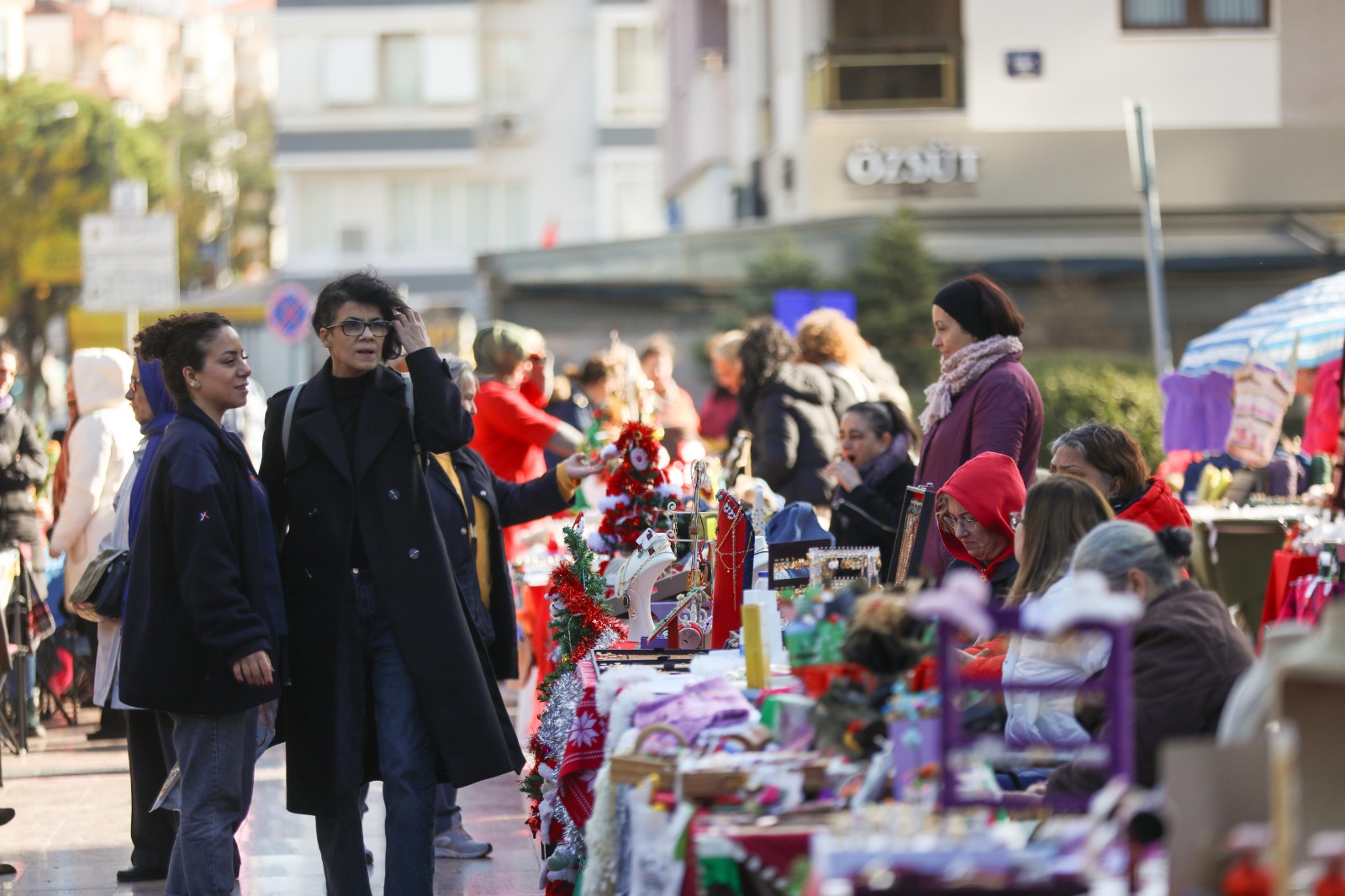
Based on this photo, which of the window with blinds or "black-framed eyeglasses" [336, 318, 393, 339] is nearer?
"black-framed eyeglasses" [336, 318, 393, 339]

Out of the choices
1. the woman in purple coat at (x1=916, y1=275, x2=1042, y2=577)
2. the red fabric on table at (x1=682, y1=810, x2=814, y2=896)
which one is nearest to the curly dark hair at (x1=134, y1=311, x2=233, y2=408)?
the woman in purple coat at (x1=916, y1=275, x2=1042, y2=577)

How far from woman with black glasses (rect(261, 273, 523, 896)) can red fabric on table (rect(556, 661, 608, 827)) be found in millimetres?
249

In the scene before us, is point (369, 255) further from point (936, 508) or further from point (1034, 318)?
point (936, 508)

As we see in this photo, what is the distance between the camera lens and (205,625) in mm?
4836

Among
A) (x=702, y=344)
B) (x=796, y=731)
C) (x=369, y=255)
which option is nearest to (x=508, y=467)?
(x=796, y=731)

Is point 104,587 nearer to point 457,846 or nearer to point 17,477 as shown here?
point 457,846

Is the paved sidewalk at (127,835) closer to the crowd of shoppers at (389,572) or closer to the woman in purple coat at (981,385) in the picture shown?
the crowd of shoppers at (389,572)

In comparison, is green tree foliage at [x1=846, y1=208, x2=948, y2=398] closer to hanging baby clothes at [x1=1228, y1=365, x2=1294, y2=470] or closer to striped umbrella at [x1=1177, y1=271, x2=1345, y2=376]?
striped umbrella at [x1=1177, y1=271, x2=1345, y2=376]

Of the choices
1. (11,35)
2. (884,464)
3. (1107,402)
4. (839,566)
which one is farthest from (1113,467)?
(11,35)

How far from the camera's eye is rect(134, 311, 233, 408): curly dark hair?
5207mm

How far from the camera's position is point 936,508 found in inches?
220

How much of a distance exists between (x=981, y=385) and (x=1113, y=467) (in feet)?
1.74

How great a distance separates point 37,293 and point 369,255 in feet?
25.7

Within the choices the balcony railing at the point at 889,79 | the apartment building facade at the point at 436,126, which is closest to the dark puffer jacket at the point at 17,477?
the balcony railing at the point at 889,79
